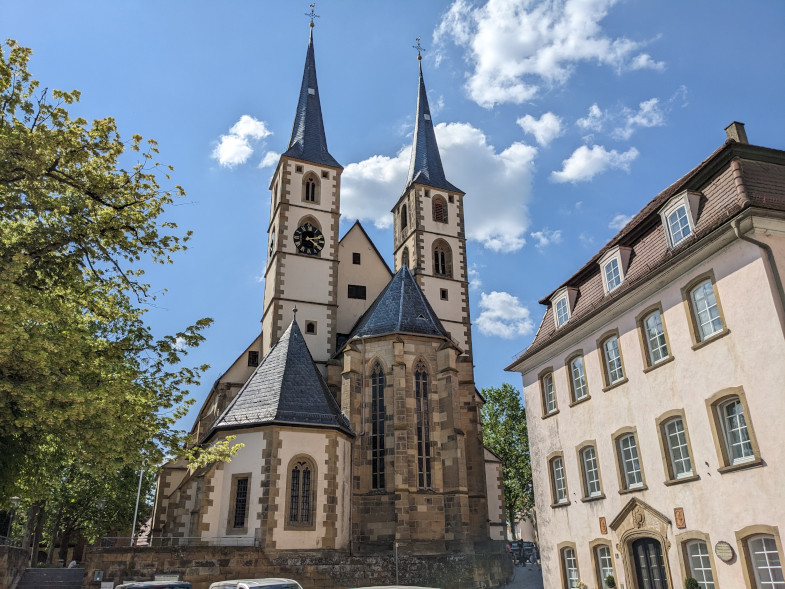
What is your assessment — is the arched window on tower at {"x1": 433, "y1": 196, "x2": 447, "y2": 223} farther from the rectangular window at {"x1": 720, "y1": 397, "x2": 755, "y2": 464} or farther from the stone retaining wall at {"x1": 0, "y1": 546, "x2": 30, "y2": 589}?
the rectangular window at {"x1": 720, "y1": 397, "x2": 755, "y2": 464}

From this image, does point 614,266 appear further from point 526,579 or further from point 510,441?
point 510,441

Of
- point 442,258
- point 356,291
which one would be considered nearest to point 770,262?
point 356,291

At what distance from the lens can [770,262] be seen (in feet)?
41.6

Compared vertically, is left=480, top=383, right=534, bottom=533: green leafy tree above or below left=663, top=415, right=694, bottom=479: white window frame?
above

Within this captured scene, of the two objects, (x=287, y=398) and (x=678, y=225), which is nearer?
(x=678, y=225)

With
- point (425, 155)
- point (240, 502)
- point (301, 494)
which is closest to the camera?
point (240, 502)

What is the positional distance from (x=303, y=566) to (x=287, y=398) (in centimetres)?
610

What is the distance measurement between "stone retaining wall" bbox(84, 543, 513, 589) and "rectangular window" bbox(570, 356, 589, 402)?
8.68m

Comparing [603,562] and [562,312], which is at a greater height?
[562,312]

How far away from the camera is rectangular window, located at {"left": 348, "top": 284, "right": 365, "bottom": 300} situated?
3456cm

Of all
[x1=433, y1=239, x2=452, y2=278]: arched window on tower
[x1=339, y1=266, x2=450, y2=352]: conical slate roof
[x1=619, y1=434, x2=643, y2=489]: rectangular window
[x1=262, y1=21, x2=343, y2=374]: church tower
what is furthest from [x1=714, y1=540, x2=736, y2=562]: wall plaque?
[x1=433, y1=239, x2=452, y2=278]: arched window on tower

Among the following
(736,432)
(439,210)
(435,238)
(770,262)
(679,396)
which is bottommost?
(736,432)

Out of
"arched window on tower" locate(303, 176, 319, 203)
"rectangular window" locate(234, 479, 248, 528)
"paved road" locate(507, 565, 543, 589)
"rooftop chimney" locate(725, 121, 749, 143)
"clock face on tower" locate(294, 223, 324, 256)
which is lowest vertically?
"paved road" locate(507, 565, 543, 589)

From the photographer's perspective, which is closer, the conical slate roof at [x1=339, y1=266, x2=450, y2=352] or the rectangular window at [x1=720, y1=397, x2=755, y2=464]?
the rectangular window at [x1=720, y1=397, x2=755, y2=464]
